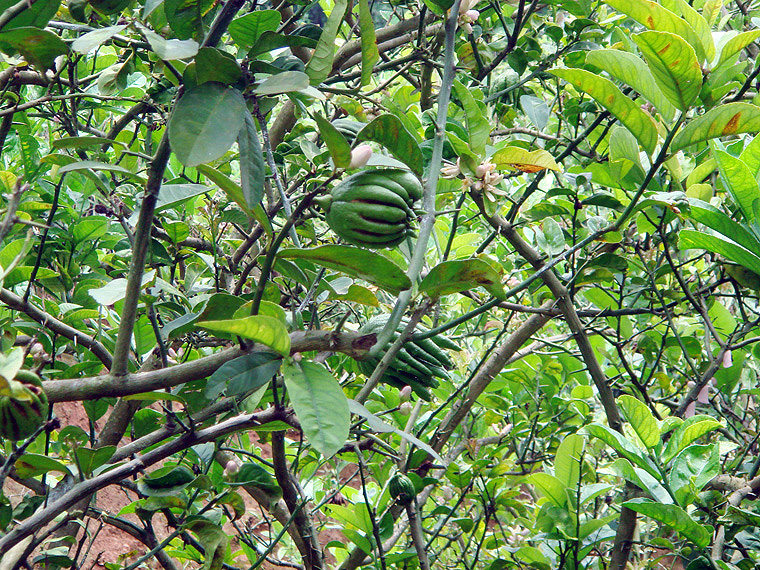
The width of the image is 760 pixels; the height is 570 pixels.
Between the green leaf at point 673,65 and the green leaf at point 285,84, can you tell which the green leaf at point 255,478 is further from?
the green leaf at point 673,65

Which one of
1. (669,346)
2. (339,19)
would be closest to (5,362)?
(339,19)

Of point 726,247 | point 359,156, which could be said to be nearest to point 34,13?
point 359,156

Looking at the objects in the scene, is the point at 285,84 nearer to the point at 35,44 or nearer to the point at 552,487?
the point at 35,44

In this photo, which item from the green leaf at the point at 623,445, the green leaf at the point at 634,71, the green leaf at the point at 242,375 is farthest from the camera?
the green leaf at the point at 623,445

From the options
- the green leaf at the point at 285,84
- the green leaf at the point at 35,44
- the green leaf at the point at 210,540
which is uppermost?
the green leaf at the point at 35,44

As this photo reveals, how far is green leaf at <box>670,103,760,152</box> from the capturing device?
2.75 feet

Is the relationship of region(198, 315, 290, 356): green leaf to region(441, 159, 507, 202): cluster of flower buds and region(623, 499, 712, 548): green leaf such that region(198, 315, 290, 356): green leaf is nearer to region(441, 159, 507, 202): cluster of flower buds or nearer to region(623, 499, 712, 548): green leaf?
region(441, 159, 507, 202): cluster of flower buds

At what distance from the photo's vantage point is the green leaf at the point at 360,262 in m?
0.63

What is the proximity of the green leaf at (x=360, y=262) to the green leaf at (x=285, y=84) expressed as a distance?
0.50 ft

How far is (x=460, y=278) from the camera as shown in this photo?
0.72 metres

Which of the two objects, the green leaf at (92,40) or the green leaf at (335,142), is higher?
the green leaf at (92,40)

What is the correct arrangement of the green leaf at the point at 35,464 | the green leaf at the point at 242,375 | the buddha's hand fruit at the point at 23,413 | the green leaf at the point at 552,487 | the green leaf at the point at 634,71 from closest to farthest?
1. the buddha's hand fruit at the point at 23,413
2. the green leaf at the point at 242,375
3. the green leaf at the point at 35,464
4. the green leaf at the point at 634,71
5. the green leaf at the point at 552,487

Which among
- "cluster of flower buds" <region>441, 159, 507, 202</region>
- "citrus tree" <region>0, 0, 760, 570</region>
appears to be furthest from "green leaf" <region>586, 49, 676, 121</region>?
"cluster of flower buds" <region>441, 159, 507, 202</region>

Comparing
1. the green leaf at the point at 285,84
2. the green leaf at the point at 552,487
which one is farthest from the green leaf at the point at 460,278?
the green leaf at the point at 552,487
